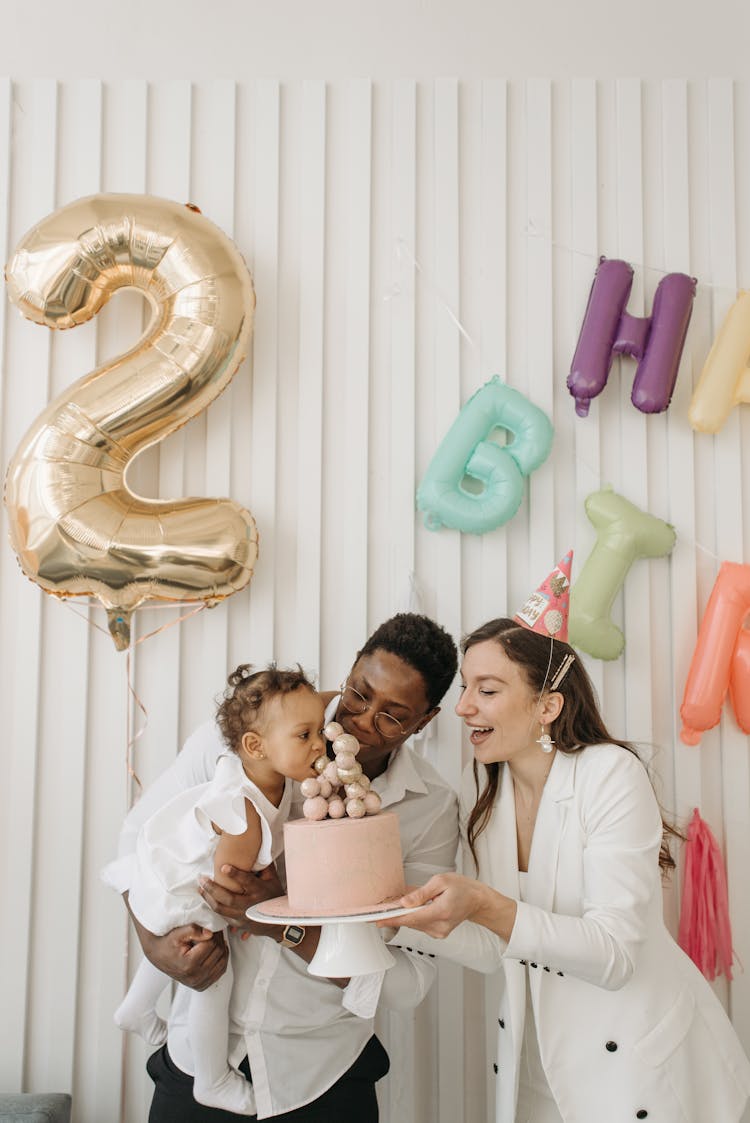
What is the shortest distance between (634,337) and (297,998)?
1558 mm

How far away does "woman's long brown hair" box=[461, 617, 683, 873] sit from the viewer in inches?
68.6

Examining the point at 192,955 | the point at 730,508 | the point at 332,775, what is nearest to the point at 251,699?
the point at 332,775

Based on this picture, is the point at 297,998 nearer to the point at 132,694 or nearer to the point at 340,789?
the point at 340,789

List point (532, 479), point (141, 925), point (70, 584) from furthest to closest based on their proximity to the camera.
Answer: point (532, 479), point (70, 584), point (141, 925)

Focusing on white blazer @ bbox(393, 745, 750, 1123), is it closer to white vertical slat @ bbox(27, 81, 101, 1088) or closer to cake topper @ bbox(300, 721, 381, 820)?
cake topper @ bbox(300, 721, 381, 820)

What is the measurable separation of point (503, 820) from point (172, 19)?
2.02m

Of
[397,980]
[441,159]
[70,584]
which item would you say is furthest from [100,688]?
[441,159]

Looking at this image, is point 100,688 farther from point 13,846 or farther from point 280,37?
point 280,37

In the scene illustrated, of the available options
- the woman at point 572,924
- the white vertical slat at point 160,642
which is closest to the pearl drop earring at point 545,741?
the woman at point 572,924

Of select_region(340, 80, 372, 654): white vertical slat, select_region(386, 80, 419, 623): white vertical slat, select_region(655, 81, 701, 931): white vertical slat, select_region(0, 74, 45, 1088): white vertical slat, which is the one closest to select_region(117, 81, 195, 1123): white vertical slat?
select_region(0, 74, 45, 1088): white vertical slat

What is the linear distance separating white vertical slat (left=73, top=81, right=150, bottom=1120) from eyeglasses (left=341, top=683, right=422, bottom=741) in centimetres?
72

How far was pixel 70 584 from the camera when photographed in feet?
6.73

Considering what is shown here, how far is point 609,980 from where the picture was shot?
153 cm

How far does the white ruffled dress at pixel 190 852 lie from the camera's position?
1564mm
